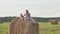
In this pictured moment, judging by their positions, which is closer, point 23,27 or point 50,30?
point 23,27

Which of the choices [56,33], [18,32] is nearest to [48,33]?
[56,33]

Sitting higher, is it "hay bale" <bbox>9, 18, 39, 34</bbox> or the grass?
"hay bale" <bbox>9, 18, 39, 34</bbox>

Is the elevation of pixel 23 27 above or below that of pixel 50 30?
above

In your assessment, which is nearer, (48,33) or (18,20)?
(18,20)

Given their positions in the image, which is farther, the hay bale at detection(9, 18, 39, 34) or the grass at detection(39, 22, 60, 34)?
the grass at detection(39, 22, 60, 34)

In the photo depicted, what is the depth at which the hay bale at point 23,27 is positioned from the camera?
→ 2016 cm

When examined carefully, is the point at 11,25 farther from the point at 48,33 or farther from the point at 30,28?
the point at 48,33

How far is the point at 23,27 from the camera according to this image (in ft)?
67.0

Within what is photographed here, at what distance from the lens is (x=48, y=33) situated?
1228 inches

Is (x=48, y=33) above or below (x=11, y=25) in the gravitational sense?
below

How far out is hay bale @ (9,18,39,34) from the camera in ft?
66.1

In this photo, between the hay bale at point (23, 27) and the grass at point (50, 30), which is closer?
the hay bale at point (23, 27)

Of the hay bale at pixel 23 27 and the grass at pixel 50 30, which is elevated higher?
the hay bale at pixel 23 27

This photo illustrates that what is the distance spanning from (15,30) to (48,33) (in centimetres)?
1077
